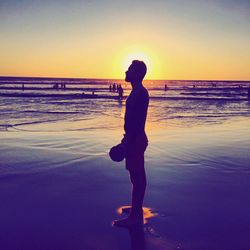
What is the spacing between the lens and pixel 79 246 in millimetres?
4148

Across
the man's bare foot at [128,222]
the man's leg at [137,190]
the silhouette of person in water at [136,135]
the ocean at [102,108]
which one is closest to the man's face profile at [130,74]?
the silhouette of person in water at [136,135]

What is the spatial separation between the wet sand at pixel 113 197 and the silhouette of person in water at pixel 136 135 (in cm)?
26

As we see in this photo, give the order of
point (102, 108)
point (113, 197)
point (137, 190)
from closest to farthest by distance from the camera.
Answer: point (137, 190) < point (113, 197) < point (102, 108)

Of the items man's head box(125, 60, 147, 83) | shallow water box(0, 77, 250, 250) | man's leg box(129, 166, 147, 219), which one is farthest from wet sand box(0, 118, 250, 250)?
man's head box(125, 60, 147, 83)

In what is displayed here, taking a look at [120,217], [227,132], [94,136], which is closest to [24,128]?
[94,136]

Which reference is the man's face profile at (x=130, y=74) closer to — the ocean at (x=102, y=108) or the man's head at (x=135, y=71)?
the man's head at (x=135, y=71)

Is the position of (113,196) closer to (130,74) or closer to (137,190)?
(137,190)

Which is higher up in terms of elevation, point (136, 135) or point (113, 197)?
point (136, 135)

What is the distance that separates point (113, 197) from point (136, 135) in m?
1.60

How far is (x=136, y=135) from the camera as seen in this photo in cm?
479

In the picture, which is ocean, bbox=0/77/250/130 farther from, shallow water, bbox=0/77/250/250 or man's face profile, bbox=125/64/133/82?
man's face profile, bbox=125/64/133/82

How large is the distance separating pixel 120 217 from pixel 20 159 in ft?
14.4

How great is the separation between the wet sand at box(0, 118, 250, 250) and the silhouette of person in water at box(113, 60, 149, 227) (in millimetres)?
265

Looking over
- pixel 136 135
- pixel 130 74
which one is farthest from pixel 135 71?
pixel 136 135
